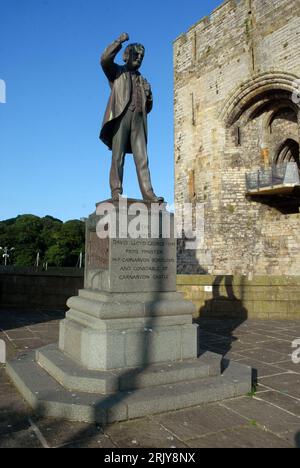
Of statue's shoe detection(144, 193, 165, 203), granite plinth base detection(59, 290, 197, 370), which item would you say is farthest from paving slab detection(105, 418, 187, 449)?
statue's shoe detection(144, 193, 165, 203)

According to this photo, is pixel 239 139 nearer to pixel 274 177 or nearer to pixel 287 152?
pixel 287 152

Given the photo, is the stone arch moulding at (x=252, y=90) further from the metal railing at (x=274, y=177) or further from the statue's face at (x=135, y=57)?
the statue's face at (x=135, y=57)

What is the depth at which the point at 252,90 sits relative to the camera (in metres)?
18.8

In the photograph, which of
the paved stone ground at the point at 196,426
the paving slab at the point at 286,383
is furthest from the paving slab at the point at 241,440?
the paving slab at the point at 286,383

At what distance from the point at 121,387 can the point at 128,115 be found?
10.8ft

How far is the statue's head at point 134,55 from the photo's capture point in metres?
5.00

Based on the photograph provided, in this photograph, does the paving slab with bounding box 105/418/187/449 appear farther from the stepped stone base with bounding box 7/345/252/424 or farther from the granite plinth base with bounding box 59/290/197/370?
the granite plinth base with bounding box 59/290/197/370

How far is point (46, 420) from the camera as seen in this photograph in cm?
321

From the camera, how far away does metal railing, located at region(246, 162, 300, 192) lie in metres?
18.2

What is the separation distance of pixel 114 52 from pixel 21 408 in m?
4.05

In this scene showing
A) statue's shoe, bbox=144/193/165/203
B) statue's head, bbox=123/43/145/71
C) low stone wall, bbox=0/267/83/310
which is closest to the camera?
statue's shoe, bbox=144/193/165/203

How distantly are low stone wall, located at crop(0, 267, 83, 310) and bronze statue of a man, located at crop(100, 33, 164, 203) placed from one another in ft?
23.0
